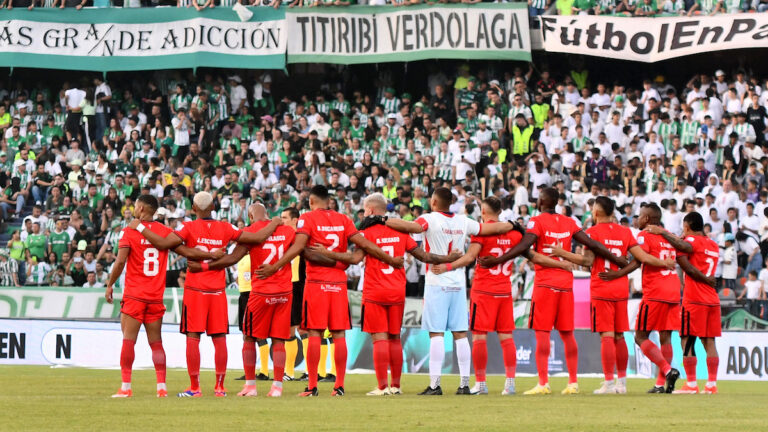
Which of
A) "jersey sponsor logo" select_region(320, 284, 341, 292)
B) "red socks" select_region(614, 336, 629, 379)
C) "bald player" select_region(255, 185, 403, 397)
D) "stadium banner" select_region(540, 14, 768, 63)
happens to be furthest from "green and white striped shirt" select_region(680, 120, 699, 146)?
"jersey sponsor logo" select_region(320, 284, 341, 292)

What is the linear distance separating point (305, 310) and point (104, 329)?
11407 millimetres

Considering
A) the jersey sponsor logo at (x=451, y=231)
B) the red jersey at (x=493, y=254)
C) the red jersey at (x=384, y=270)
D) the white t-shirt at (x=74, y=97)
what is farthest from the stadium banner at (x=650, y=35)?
the red jersey at (x=384, y=270)

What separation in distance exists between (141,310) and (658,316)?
21.1 feet

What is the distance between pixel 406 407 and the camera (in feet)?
44.2

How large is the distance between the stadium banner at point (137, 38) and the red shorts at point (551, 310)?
854 inches

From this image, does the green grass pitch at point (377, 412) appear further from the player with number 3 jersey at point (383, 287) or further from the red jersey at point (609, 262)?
the red jersey at point (609, 262)

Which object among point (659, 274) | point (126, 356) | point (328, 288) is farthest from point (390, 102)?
point (126, 356)

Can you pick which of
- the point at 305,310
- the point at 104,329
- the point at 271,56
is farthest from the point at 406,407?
the point at 271,56

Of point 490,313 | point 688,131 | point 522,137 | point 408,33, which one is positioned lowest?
point 490,313

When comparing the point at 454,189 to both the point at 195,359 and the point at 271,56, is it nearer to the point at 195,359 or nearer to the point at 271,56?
the point at 271,56

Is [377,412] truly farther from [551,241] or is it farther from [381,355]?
[551,241]

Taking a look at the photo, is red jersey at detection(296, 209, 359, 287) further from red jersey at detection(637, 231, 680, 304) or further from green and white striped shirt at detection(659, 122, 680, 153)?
green and white striped shirt at detection(659, 122, 680, 153)

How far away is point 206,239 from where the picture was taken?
15.4 meters

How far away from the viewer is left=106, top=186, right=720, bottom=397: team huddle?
15.2 m
